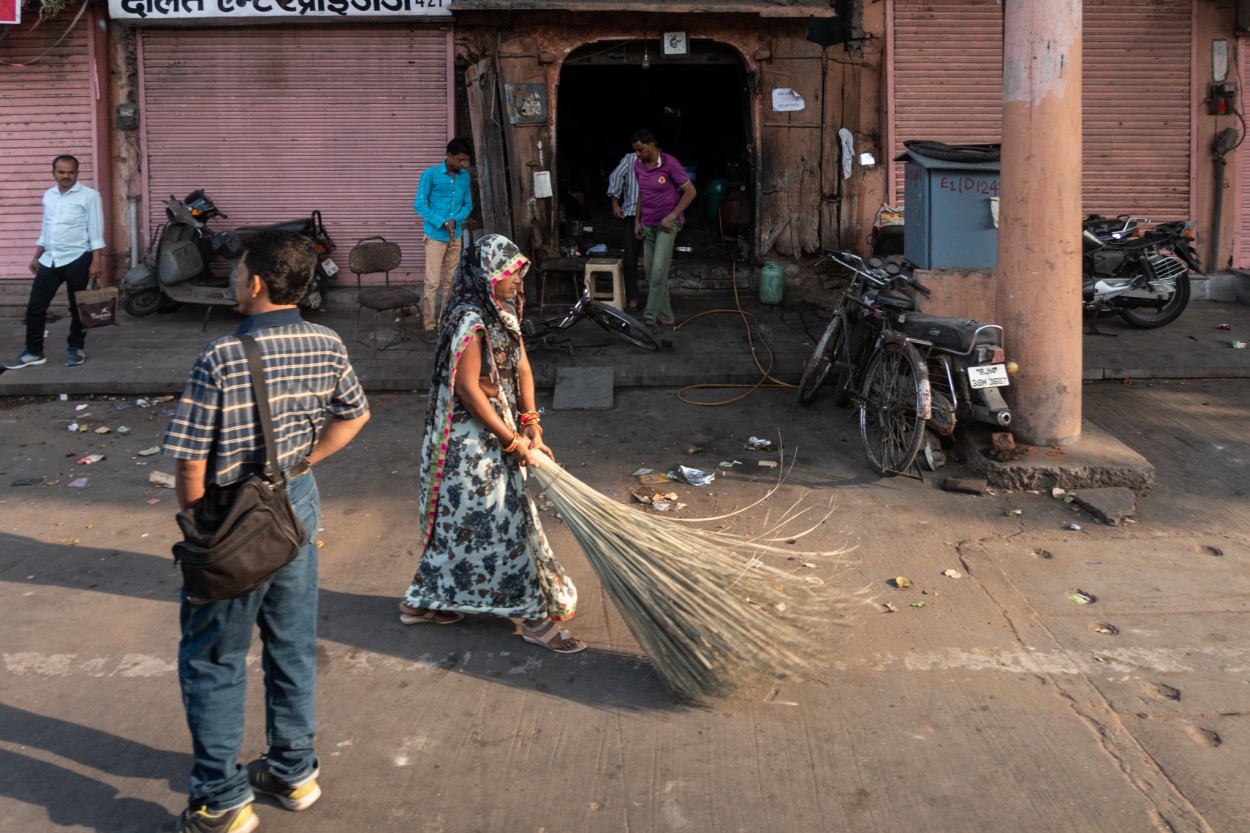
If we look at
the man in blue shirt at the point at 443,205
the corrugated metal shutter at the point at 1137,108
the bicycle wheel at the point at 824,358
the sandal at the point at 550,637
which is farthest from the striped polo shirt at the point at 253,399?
the corrugated metal shutter at the point at 1137,108

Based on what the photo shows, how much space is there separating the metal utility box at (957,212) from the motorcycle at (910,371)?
0.72 metres

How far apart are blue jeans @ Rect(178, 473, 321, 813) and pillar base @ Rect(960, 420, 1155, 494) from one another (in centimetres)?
402

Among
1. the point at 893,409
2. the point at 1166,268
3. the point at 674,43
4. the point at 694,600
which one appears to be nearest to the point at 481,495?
the point at 694,600

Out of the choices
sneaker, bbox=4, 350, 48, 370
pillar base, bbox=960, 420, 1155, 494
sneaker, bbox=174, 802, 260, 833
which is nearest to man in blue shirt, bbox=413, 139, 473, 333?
sneaker, bbox=4, 350, 48, 370

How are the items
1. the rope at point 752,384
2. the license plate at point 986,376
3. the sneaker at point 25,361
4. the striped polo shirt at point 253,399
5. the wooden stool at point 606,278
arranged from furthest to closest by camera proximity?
the wooden stool at point 606,278 → the sneaker at point 25,361 → the rope at point 752,384 → the license plate at point 986,376 → the striped polo shirt at point 253,399

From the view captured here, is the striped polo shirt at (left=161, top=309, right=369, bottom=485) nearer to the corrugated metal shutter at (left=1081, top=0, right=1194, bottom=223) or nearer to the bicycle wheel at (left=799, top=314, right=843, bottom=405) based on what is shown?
the bicycle wheel at (left=799, top=314, right=843, bottom=405)

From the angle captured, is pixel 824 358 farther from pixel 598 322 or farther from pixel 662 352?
pixel 598 322

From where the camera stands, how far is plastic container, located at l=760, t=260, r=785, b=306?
1023 cm

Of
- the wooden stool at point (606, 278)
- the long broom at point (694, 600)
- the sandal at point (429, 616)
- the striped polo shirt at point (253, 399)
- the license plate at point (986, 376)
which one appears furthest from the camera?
the wooden stool at point (606, 278)

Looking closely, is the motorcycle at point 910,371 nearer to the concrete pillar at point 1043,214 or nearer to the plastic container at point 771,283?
the concrete pillar at point 1043,214

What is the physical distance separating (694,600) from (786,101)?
25.0 ft

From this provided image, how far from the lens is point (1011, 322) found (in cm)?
635

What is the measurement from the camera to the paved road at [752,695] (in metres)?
3.43

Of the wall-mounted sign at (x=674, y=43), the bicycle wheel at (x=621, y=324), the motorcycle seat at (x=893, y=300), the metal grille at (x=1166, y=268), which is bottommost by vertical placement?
the bicycle wheel at (x=621, y=324)
